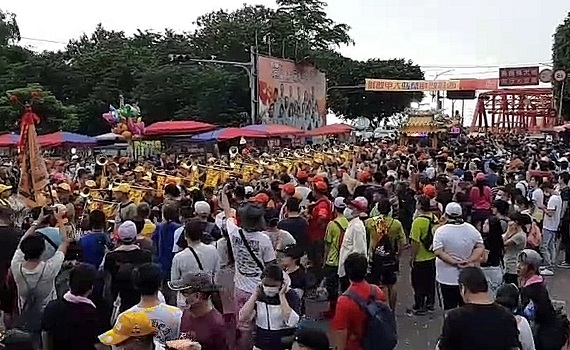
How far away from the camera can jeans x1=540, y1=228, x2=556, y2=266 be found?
502 inches

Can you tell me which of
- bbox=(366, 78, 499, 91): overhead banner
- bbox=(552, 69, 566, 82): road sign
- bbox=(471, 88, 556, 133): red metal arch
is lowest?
bbox=(471, 88, 556, 133): red metal arch

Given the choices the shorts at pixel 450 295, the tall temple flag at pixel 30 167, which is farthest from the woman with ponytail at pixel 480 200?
the tall temple flag at pixel 30 167

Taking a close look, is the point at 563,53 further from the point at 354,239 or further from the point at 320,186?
the point at 354,239

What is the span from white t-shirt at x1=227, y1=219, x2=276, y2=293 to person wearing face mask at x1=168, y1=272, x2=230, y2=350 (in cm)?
169

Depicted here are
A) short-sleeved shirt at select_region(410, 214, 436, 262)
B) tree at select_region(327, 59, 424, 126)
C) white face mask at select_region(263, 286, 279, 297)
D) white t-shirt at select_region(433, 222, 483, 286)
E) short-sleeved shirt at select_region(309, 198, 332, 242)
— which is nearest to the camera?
white face mask at select_region(263, 286, 279, 297)

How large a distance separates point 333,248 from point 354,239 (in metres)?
0.96

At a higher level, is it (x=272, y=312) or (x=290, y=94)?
(x=290, y=94)

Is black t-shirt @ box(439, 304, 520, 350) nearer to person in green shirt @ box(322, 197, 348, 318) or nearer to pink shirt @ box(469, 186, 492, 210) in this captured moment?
person in green shirt @ box(322, 197, 348, 318)

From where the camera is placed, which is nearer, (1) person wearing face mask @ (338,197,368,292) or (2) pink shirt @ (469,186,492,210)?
(1) person wearing face mask @ (338,197,368,292)

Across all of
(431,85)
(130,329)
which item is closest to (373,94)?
(431,85)

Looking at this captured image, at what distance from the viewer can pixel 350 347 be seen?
6066mm

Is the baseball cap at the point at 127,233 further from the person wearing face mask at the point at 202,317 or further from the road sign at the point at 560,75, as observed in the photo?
the road sign at the point at 560,75

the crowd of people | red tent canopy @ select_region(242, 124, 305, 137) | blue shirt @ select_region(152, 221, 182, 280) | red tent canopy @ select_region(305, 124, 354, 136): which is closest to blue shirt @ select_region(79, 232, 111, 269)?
the crowd of people

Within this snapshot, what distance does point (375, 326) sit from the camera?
6008 mm
